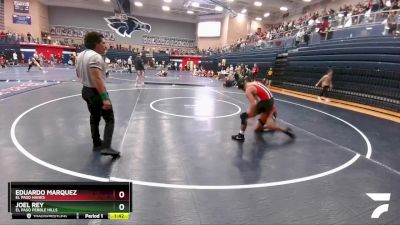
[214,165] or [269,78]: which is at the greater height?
[269,78]

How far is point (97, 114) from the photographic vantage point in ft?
14.4

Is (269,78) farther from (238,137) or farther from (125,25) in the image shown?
(125,25)

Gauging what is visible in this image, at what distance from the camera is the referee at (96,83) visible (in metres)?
3.98

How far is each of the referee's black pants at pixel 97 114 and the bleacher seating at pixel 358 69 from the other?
9.62m

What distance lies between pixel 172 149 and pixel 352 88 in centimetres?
1024

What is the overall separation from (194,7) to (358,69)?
28.6 metres

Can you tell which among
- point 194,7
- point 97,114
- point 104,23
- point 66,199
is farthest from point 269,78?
point 104,23

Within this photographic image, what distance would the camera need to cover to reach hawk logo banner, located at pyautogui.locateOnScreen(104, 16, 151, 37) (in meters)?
39.5

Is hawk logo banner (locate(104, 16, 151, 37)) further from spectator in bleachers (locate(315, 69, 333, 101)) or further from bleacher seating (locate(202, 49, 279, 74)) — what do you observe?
spectator in bleachers (locate(315, 69, 333, 101))

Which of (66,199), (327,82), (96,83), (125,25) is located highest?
(125,25)

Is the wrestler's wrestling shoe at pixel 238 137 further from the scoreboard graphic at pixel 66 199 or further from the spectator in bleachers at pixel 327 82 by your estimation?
the spectator in bleachers at pixel 327 82

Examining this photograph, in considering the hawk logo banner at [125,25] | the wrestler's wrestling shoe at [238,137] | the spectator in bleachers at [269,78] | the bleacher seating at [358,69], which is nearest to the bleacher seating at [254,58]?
the spectator in bleachers at [269,78]

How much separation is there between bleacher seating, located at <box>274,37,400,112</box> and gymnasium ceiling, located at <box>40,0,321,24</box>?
1863cm

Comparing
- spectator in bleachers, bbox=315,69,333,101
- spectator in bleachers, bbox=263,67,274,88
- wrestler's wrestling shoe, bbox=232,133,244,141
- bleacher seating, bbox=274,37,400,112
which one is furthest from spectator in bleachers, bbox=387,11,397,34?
wrestler's wrestling shoe, bbox=232,133,244,141
